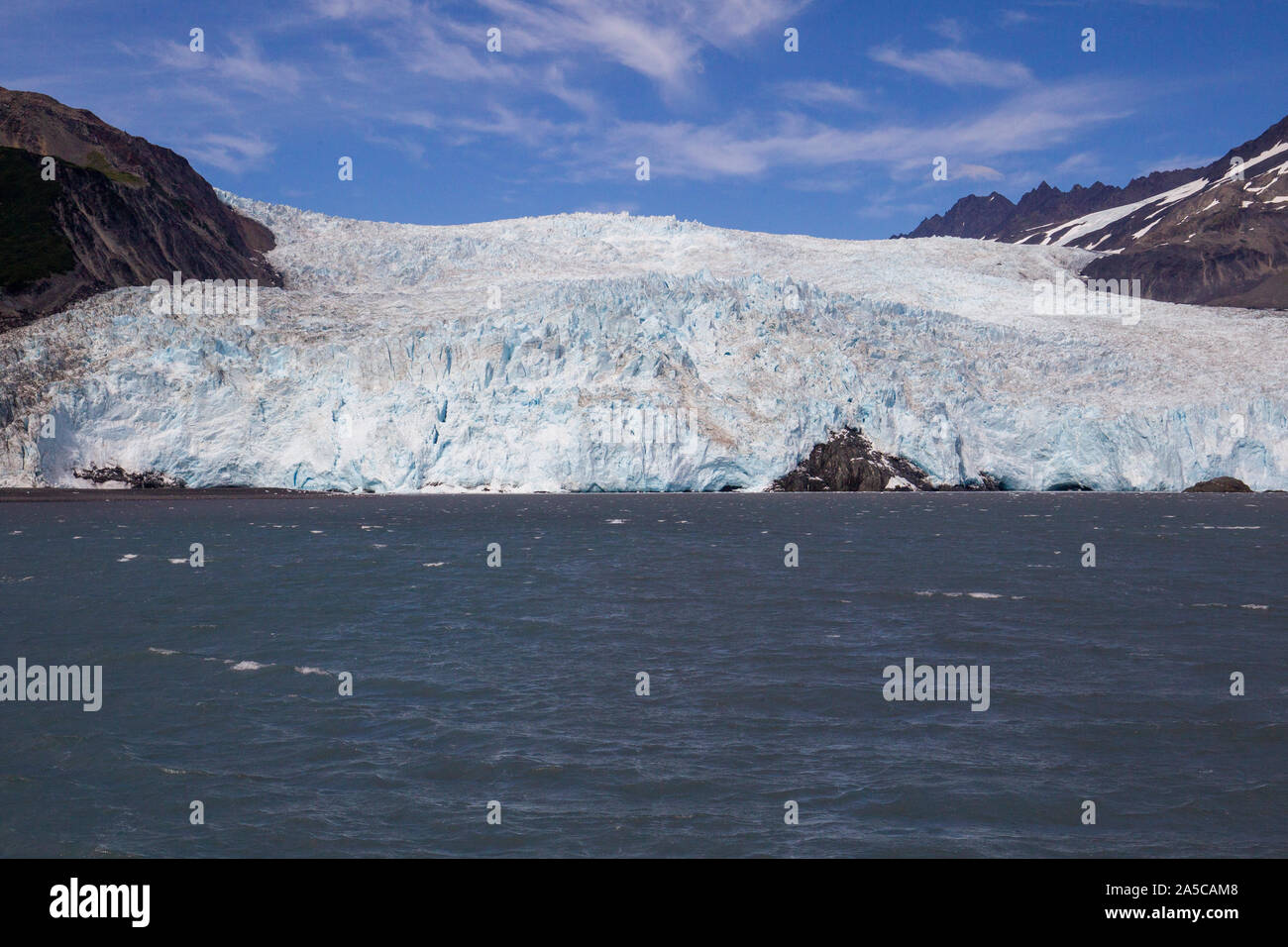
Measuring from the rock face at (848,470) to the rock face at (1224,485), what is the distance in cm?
1380

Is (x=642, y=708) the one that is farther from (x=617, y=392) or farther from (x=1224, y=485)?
(x=1224, y=485)

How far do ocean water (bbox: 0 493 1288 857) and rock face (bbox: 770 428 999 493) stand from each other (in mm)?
30325

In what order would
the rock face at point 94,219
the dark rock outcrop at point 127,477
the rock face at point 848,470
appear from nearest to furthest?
the dark rock outcrop at point 127,477
the rock face at point 848,470
the rock face at point 94,219

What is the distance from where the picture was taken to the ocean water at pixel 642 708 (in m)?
9.54

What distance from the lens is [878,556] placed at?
31469 mm

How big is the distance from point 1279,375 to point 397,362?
5414cm

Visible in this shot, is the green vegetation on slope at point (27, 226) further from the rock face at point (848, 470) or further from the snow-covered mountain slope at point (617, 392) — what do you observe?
the rock face at point (848, 470)

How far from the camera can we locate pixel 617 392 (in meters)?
→ 58.5

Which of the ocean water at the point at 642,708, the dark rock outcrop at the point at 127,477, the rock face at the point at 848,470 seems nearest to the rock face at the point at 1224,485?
the rock face at the point at 848,470

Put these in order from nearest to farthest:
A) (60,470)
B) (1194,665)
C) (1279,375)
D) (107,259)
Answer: (1194,665)
(60,470)
(1279,375)
(107,259)

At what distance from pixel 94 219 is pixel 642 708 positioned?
7734cm

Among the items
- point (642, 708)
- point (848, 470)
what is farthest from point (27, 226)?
point (642, 708)
